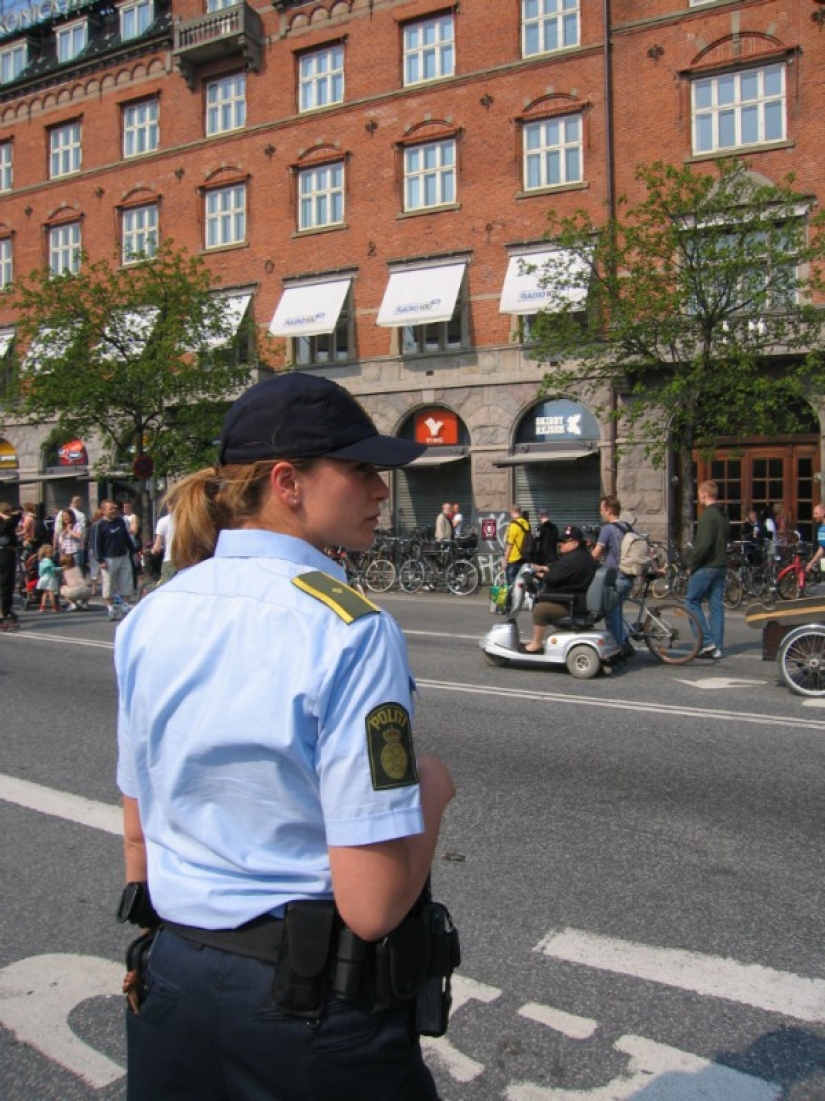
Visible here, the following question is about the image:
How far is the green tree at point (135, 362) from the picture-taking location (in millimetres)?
22578

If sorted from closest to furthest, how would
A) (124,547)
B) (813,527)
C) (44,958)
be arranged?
(44,958) < (124,547) < (813,527)

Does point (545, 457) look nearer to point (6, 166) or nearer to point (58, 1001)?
point (58, 1001)

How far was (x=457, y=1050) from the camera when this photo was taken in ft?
9.31

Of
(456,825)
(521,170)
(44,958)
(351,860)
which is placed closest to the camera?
(351,860)

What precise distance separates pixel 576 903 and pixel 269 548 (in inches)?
114

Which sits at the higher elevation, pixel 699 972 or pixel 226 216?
pixel 226 216

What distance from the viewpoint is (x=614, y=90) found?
2247cm

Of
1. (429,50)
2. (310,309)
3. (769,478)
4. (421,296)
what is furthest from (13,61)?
(769,478)

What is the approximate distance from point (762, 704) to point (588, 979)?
534cm

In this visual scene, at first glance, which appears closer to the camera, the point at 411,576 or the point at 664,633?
the point at 664,633

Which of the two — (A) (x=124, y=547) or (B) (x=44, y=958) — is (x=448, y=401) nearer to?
(A) (x=124, y=547)

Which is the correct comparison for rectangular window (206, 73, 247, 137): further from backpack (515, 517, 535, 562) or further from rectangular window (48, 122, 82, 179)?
backpack (515, 517, 535, 562)

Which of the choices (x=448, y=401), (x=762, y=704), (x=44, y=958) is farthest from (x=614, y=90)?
(x=44, y=958)

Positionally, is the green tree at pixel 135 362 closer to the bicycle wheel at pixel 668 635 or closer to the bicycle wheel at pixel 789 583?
the bicycle wheel at pixel 789 583
